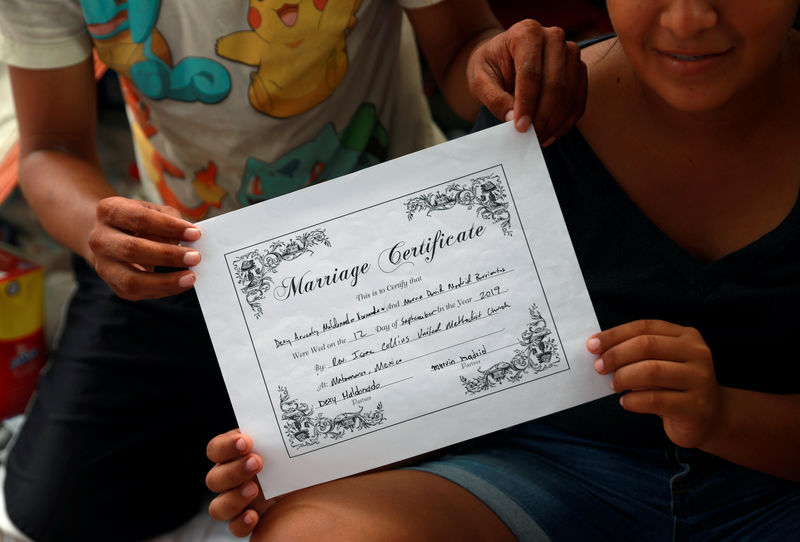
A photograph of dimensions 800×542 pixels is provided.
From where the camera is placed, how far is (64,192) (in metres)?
0.87

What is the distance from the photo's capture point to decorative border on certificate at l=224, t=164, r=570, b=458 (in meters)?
0.64

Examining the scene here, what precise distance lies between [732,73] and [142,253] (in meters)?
0.53

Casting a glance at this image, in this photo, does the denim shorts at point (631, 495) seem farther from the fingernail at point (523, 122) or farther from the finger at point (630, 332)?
the fingernail at point (523, 122)

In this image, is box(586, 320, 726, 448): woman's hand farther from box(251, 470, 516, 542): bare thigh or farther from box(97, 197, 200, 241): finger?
box(97, 197, 200, 241): finger

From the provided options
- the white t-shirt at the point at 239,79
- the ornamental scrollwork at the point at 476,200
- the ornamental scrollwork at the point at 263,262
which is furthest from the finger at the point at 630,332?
the white t-shirt at the point at 239,79

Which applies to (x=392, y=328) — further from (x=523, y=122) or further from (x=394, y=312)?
(x=523, y=122)

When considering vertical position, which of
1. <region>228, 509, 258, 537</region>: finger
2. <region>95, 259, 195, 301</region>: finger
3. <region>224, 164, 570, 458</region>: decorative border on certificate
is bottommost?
<region>228, 509, 258, 537</region>: finger

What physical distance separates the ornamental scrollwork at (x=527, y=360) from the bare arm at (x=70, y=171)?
0.30m

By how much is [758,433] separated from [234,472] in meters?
0.47

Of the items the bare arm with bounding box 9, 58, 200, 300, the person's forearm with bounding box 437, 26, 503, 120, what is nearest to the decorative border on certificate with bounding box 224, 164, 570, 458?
the bare arm with bounding box 9, 58, 200, 300

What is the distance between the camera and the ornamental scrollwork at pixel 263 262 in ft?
2.09

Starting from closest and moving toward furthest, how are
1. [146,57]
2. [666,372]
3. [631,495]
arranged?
[666,372]
[631,495]
[146,57]

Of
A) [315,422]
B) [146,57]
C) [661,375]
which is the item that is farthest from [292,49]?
[661,375]

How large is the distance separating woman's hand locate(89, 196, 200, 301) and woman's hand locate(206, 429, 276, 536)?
0.14 meters
